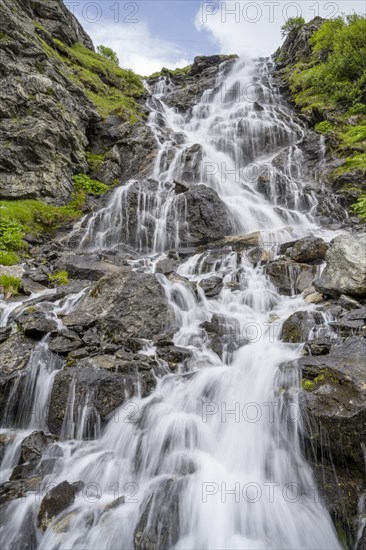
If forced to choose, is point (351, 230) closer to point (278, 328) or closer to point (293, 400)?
point (278, 328)

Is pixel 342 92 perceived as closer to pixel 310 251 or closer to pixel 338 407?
pixel 310 251

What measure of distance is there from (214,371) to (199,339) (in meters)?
1.25

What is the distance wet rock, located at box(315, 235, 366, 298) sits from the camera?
7.45 metres

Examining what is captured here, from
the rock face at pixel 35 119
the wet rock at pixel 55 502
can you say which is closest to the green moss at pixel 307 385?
the wet rock at pixel 55 502

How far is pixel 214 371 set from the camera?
6.46 meters

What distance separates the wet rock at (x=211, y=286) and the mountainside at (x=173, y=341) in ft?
0.18

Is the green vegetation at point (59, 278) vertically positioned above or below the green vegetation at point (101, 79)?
below

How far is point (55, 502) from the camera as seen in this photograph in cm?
428

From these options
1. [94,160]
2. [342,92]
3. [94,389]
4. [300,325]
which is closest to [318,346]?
[300,325]

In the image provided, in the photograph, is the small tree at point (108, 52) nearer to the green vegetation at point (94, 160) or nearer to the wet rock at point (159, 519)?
the green vegetation at point (94, 160)

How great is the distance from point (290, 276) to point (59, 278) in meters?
6.53

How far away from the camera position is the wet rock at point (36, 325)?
704cm

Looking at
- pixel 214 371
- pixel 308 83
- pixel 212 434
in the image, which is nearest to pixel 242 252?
pixel 214 371

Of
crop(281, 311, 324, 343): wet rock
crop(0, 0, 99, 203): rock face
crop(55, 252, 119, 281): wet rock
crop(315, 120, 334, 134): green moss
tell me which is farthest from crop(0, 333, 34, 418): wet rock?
crop(315, 120, 334, 134): green moss
